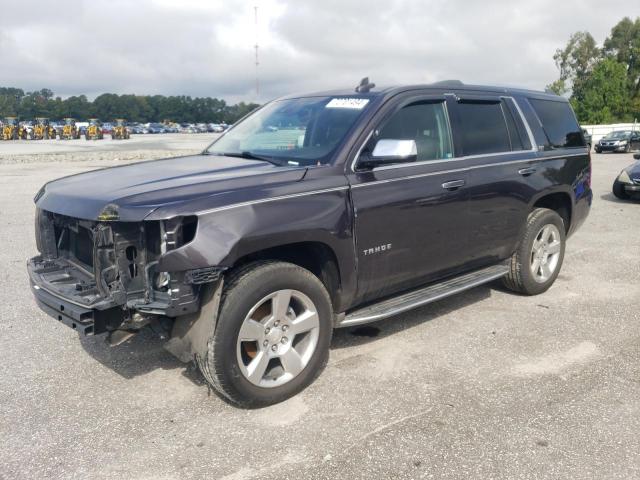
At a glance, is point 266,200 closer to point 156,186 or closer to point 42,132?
point 156,186

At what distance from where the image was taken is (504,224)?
4809 mm

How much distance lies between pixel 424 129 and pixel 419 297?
1279mm

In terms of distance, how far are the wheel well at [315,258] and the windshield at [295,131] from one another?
0.59 metres

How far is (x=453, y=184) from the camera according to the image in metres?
4.23

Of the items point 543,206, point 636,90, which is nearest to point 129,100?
point 636,90

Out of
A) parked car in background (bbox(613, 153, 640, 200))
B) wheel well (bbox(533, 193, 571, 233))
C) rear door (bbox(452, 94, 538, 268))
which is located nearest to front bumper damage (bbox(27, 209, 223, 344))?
rear door (bbox(452, 94, 538, 268))

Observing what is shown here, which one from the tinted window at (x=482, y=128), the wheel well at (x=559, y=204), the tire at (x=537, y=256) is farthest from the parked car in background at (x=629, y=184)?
the tinted window at (x=482, y=128)

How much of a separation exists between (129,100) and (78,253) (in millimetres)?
150435

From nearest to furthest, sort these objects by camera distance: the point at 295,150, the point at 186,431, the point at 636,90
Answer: the point at 186,431, the point at 295,150, the point at 636,90

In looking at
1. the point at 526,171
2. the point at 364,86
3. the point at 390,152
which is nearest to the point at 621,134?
the point at 526,171

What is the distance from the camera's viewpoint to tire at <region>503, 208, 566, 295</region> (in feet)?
16.9

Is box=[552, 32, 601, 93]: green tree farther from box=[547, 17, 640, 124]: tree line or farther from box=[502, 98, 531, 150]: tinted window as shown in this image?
box=[502, 98, 531, 150]: tinted window

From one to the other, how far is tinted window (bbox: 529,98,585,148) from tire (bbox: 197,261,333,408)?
128 inches

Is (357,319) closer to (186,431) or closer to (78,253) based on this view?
(186,431)
